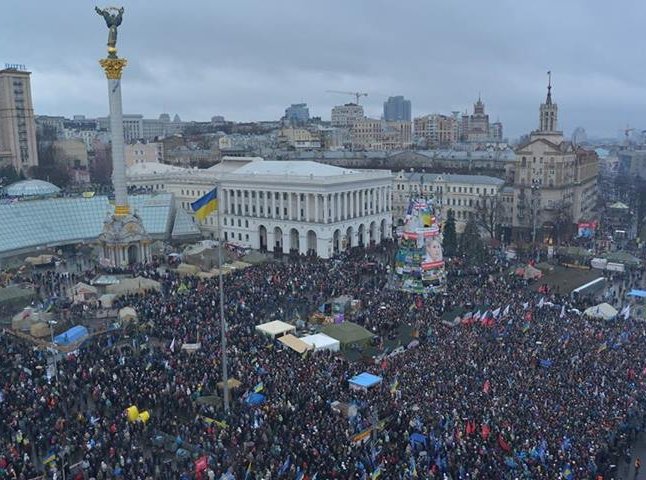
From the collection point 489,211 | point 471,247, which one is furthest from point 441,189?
point 471,247

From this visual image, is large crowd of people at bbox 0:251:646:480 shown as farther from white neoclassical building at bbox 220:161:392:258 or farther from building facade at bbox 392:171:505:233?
building facade at bbox 392:171:505:233

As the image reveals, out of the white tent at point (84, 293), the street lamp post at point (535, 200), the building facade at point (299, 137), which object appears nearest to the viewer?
the white tent at point (84, 293)

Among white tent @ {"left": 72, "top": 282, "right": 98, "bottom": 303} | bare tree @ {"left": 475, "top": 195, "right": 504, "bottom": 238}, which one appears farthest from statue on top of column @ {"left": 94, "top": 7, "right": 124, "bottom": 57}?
bare tree @ {"left": 475, "top": 195, "right": 504, "bottom": 238}

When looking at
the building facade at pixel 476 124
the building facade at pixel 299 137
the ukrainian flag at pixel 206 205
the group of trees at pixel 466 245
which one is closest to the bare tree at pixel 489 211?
the group of trees at pixel 466 245

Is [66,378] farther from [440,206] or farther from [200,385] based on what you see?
[440,206]

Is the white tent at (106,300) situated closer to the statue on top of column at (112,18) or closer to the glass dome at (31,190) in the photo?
the statue on top of column at (112,18)

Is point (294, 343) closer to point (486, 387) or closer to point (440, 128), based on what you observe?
point (486, 387)
